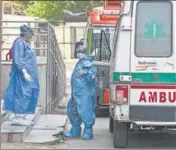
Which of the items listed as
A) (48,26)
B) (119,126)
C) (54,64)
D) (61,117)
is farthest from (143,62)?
(54,64)

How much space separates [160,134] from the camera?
10.8m

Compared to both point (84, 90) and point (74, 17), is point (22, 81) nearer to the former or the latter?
point (84, 90)

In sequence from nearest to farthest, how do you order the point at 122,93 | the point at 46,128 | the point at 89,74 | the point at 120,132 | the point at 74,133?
the point at 122,93 → the point at 120,132 → the point at 89,74 → the point at 74,133 → the point at 46,128

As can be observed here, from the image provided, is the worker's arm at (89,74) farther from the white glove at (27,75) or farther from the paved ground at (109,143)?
the paved ground at (109,143)

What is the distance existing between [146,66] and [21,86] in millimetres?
2323

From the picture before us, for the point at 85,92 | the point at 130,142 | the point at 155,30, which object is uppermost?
the point at 155,30

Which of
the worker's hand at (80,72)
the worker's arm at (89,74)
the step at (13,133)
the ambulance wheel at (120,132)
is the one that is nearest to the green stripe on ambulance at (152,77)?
the ambulance wheel at (120,132)

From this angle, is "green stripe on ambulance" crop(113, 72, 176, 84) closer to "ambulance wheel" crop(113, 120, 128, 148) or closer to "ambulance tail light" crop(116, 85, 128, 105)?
"ambulance tail light" crop(116, 85, 128, 105)

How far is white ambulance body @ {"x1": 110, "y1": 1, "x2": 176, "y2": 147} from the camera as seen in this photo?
8516 mm

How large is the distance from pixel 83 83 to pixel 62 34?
25.2 metres

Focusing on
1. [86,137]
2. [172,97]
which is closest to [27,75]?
[86,137]

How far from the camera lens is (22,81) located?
9.60 m

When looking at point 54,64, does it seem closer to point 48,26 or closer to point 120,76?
point 48,26

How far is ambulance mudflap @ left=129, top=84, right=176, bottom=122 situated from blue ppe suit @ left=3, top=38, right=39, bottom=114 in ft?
6.61
